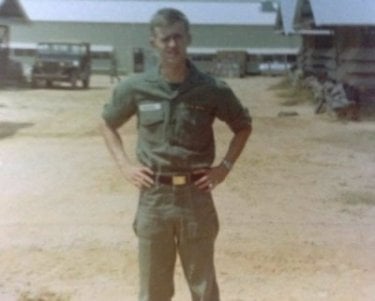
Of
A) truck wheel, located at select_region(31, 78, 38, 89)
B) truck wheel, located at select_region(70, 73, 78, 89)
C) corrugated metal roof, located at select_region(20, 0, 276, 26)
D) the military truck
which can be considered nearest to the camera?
corrugated metal roof, located at select_region(20, 0, 276, 26)

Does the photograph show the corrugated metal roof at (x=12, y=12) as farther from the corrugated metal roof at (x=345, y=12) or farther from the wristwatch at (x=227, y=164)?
the wristwatch at (x=227, y=164)

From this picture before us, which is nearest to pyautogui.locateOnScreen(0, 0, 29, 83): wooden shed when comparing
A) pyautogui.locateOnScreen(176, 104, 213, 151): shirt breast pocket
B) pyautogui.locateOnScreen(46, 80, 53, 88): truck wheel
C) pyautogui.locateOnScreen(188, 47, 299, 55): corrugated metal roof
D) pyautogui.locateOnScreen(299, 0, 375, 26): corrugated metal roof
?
pyautogui.locateOnScreen(46, 80, 53, 88): truck wheel

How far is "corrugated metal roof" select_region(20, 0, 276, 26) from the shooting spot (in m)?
2.98

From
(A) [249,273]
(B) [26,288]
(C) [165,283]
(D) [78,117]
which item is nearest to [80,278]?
(B) [26,288]

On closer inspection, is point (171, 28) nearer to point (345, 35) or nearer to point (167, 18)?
point (167, 18)

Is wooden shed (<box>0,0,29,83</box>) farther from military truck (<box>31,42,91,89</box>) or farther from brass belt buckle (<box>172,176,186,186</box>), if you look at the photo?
brass belt buckle (<box>172,176,186,186</box>)

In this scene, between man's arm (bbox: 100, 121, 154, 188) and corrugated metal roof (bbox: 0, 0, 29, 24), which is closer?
man's arm (bbox: 100, 121, 154, 188)

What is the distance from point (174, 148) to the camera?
59.2 inches

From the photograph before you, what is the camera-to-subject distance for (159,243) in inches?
60.2

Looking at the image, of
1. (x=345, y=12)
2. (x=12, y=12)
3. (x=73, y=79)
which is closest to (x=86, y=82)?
(x=12, y=12)

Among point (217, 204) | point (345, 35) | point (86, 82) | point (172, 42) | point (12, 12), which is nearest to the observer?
point (172, 42)

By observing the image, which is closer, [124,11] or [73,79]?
[124,11]

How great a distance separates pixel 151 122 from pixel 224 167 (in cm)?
16

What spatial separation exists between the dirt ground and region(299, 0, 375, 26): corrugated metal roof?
669mm
